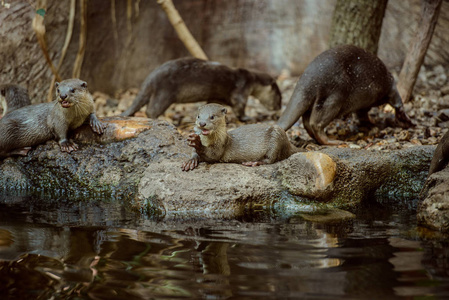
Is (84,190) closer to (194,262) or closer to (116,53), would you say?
(194,262)

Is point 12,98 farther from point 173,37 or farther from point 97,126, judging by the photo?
point 173,37

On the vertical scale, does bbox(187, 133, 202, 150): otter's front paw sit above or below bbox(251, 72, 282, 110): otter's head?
below

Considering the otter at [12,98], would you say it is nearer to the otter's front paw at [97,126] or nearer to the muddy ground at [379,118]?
the otter's front paw at [97,126]

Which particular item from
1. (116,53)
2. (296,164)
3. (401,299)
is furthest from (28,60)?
(401,299)

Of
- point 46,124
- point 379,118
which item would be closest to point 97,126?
point 46,124

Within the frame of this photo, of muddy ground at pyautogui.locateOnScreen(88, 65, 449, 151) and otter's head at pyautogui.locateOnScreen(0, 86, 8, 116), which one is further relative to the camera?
muddy ground at pyautogui.locateOnScreen(88, 65, 449, 151)

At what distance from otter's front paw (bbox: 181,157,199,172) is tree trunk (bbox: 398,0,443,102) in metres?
2.74

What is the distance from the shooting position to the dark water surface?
64.7 inches

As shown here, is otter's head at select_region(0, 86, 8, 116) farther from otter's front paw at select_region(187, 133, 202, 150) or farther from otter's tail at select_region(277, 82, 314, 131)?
otter's tail at select_region(277, 82, 314, 131)

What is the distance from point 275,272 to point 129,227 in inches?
35.1

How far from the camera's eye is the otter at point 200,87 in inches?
183

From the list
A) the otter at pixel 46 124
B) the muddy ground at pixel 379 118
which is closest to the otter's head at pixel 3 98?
the otter at pixel 46 124

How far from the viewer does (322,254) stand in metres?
1.98

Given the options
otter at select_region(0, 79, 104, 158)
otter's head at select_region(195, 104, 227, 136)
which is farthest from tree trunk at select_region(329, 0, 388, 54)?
otter at select_region(0, 79, 104, 158)
